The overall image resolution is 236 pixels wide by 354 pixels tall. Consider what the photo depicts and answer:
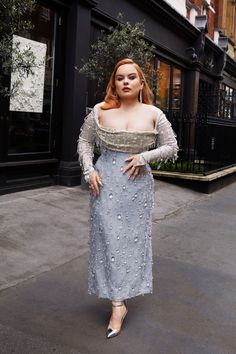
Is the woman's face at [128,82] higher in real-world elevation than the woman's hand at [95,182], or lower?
higher

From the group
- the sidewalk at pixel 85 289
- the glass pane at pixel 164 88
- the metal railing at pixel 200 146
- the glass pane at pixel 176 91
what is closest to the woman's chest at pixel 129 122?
the sidewalk at pixel 85 289

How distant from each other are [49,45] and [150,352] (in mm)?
6622

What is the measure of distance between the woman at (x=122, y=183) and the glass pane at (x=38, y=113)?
4622mm

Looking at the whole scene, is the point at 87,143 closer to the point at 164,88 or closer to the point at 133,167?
the point at 133,167

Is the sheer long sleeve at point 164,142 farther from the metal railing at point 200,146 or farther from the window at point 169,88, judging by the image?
the window at point 169,88

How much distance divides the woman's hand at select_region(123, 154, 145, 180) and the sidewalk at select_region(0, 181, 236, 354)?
1.14 metres

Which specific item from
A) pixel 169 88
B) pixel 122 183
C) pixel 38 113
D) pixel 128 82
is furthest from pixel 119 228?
pixel 169 88

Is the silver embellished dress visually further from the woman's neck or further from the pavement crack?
the pavement crack

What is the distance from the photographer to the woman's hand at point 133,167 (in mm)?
3203

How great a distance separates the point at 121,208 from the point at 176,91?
13436mm

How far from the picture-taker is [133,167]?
3.21 metres

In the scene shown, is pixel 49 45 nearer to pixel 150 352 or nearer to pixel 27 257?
pixel 27 257

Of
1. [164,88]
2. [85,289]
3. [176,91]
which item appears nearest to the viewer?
[85,289]

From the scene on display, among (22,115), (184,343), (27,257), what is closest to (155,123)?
(184,343)
